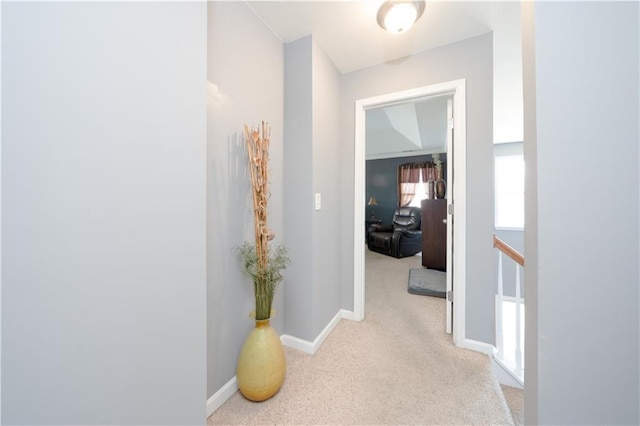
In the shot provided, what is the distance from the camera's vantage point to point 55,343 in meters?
0.57

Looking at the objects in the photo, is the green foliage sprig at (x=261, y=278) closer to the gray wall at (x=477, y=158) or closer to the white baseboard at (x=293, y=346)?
the white baseboard at (x=293, y=346)

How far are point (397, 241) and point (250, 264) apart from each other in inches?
162

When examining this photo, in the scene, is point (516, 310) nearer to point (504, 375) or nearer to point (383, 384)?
point (504, 375)

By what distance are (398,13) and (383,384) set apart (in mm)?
2323

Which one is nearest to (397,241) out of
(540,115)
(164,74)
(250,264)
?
(250,264)

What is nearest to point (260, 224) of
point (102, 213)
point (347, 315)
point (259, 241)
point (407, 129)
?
point (259, 241)

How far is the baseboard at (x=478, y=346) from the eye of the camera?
166 cm

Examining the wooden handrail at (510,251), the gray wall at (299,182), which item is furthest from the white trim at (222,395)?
the wooden handrail at (510,251)

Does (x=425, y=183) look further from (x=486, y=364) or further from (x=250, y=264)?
(x=250, y=264)

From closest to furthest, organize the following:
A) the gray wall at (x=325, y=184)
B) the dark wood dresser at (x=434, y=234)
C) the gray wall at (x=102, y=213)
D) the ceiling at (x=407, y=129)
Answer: the gray wall at (x=102, y=213), the gray wall at (x=325, y=184), the ceiling at (x=407, y=129), the dark wood dresser at (x=434, y=234)

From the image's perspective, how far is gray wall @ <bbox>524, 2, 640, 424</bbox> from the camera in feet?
1.87

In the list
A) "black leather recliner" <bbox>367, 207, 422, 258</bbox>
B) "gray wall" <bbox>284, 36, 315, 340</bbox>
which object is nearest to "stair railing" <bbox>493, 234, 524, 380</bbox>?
"gray wall" <bbox>284, 36, 315, 340</bbox>

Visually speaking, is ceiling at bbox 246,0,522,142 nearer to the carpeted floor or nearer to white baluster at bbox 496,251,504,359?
white baluster at bbox 496,251,504,359

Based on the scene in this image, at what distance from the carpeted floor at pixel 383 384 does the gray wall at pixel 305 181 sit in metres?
0.30
